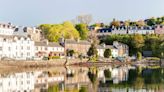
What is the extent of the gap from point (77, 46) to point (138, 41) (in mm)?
23275

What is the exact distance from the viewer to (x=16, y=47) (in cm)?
7794

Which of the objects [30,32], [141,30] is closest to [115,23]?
[141,30]

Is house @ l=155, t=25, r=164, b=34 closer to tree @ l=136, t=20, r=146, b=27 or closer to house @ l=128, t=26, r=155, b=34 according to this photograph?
house @ l=128, t=26, r=155, b=34

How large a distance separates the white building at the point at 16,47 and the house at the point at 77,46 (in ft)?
54.5

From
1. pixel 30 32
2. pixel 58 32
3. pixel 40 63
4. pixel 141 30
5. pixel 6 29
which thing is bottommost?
pixel 40 63

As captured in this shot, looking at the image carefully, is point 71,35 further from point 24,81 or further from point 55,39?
point 24,81

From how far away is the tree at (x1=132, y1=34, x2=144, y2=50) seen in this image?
387ft

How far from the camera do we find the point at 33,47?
83.2 meters

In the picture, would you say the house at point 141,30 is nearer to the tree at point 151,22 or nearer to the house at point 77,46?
the tree at point 151,22

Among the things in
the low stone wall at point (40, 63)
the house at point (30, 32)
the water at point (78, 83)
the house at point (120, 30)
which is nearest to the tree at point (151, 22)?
the house at point (120, 30)

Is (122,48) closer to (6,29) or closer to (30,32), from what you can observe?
(30,32)

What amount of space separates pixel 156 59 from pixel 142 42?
1259 cm

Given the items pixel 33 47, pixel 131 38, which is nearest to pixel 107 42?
pixel 131 38

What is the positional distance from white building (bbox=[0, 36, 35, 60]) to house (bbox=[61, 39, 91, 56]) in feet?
54.5
